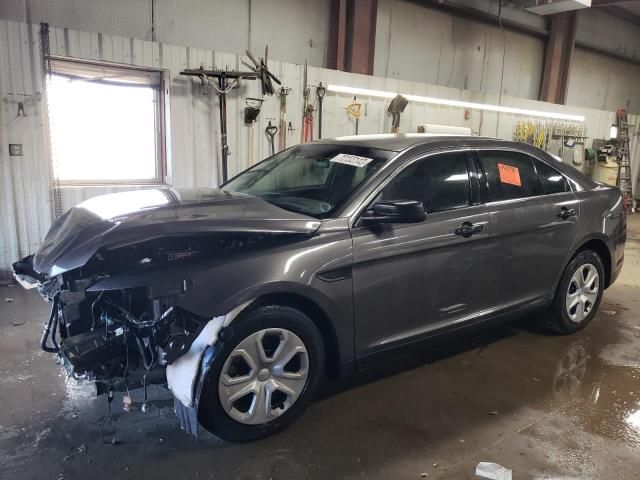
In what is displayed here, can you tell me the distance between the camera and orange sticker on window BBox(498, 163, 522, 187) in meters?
3.15

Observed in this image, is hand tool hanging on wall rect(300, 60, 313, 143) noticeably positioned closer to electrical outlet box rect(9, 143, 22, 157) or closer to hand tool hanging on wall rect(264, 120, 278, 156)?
hand tool hanging on wall rect(264, 120, 278, 156)

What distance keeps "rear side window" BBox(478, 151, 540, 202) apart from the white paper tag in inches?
31.9

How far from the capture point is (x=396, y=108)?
6.84 metres

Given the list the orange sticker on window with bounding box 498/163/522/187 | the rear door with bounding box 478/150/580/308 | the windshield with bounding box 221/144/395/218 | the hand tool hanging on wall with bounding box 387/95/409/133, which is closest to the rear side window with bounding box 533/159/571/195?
the rear door with bounding box 478/150/580/308

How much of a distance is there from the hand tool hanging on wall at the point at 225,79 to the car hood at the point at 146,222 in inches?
116

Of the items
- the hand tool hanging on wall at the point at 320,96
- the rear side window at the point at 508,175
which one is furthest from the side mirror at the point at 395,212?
the hand tool hanging on wall at the point at 320,96

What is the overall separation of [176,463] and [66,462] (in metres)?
0.49

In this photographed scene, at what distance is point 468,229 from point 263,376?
145 cm

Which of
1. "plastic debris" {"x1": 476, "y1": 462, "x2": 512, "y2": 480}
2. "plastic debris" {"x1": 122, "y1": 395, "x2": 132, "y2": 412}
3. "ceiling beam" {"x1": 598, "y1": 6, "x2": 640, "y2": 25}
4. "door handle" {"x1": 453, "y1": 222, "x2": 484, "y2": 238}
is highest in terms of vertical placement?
Result: "ceiling beam" {"x1": 598, "y1": 6, "x2": 640, "y2": 25}

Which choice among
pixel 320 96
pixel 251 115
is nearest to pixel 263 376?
pixel 251 115

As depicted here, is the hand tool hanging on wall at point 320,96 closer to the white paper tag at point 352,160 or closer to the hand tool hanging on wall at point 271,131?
the hand tool hanging on wall at point 271,131

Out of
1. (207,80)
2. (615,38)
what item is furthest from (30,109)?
(615,38)

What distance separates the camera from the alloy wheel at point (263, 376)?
2.19 metres

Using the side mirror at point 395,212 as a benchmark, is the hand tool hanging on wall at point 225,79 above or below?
above
